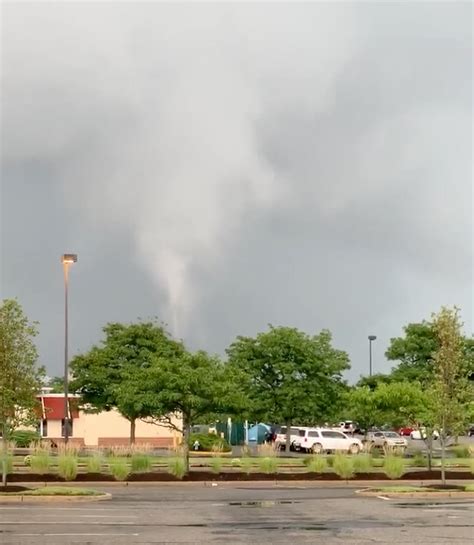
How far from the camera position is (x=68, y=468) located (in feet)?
98.3

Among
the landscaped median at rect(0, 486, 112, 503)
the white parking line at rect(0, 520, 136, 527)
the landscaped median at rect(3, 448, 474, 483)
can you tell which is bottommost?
the white parking line at rect(0, 520, 136, 527)

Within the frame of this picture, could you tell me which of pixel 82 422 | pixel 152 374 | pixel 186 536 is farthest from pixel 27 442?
pixel 186 536

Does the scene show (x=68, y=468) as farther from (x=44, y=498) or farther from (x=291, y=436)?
(x=291, y=436)

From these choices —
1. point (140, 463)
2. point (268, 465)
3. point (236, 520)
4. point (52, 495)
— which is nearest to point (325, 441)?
point (268, 465)

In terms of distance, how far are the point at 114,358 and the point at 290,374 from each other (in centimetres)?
1475

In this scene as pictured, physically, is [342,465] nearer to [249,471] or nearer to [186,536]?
[249,471]

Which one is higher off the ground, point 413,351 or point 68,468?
point 413,351

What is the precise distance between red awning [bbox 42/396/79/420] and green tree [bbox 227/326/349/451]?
16475mm

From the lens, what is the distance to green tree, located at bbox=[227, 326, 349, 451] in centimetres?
5403

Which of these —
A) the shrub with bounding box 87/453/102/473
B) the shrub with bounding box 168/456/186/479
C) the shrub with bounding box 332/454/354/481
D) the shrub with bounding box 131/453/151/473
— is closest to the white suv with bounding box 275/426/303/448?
the shrub with bounding box 332/454/354/481

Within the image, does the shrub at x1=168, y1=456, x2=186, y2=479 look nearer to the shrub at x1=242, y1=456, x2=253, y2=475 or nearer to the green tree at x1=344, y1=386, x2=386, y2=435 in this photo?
the shrub at x1=242, y1=456, x2=253, y2=475

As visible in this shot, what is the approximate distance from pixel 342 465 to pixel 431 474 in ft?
11.7

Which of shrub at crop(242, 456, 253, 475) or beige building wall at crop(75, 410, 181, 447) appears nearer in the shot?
shrub at crop(242, 456, 253, 475)

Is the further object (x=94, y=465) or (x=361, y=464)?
(x=361, y=464)
